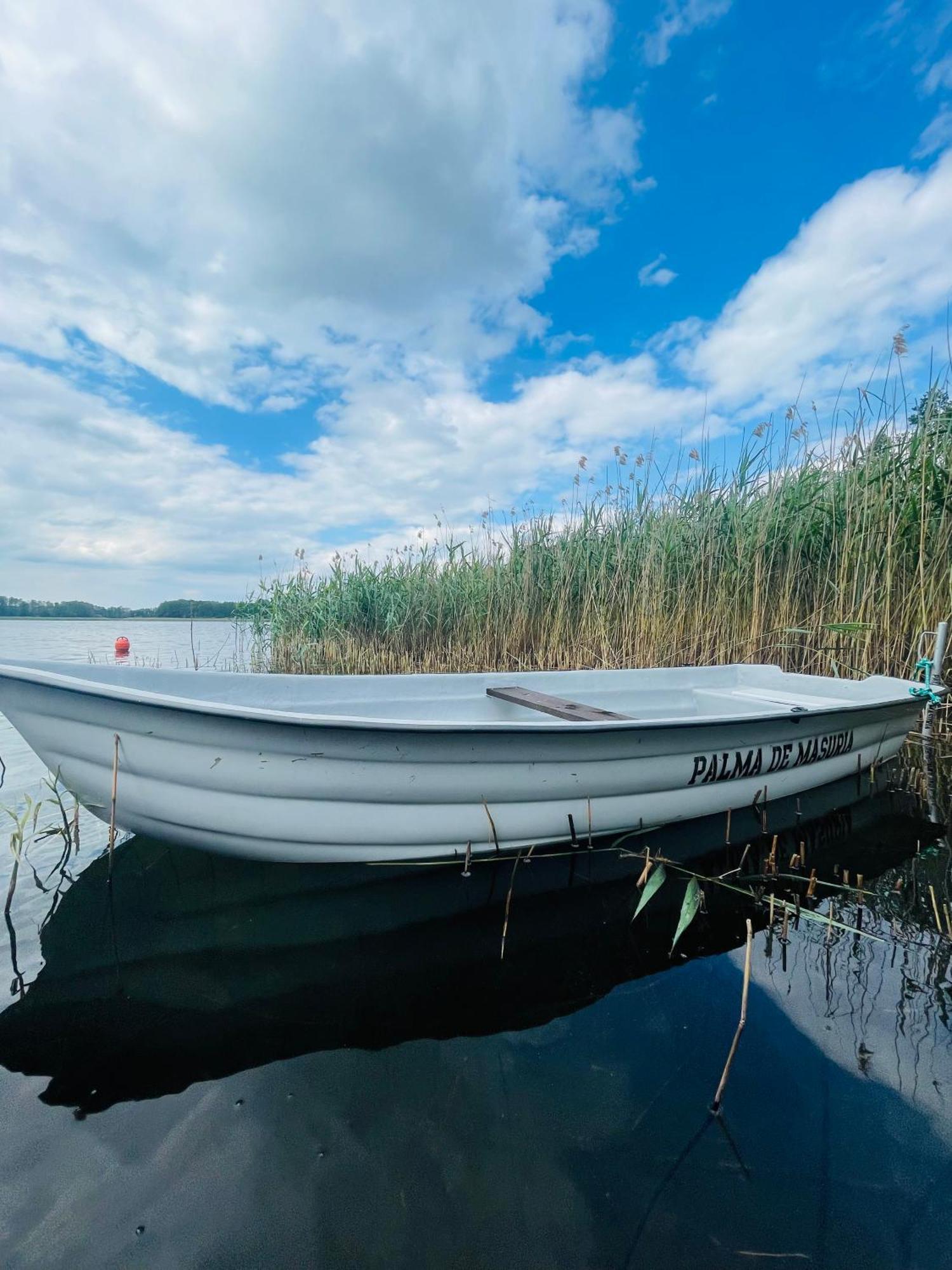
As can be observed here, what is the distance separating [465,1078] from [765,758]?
71.9 inches

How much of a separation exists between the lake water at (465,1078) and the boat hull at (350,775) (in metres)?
0.25

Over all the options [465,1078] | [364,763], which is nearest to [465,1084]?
[465,1078]

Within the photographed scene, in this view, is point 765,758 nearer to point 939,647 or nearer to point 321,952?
point 939,647

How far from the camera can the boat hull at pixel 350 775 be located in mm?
1661

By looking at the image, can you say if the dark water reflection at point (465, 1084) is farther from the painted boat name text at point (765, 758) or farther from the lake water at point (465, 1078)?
the painted boat name text at point (765, 758)

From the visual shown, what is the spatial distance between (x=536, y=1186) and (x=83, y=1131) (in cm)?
87

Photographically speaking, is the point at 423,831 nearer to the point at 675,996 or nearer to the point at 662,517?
the point at 675,996

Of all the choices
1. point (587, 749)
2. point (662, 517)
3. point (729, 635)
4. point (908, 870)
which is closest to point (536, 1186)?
point (587, 749)

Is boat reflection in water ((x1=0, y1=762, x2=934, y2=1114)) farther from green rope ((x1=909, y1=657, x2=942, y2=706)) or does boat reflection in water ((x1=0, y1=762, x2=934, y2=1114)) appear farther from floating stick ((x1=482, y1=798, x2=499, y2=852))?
green rope ((x1=909, y1=657, x2=942, y2=706))

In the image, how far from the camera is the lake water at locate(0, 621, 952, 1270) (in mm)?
905

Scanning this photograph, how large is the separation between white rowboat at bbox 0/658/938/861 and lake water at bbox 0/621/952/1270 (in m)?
0.27

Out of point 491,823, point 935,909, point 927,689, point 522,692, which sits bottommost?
point 935,909

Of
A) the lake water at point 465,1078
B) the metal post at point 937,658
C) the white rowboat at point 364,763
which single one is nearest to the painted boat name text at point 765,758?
the white rowboat at point 364,763

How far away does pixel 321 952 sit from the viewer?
5.37 ft
